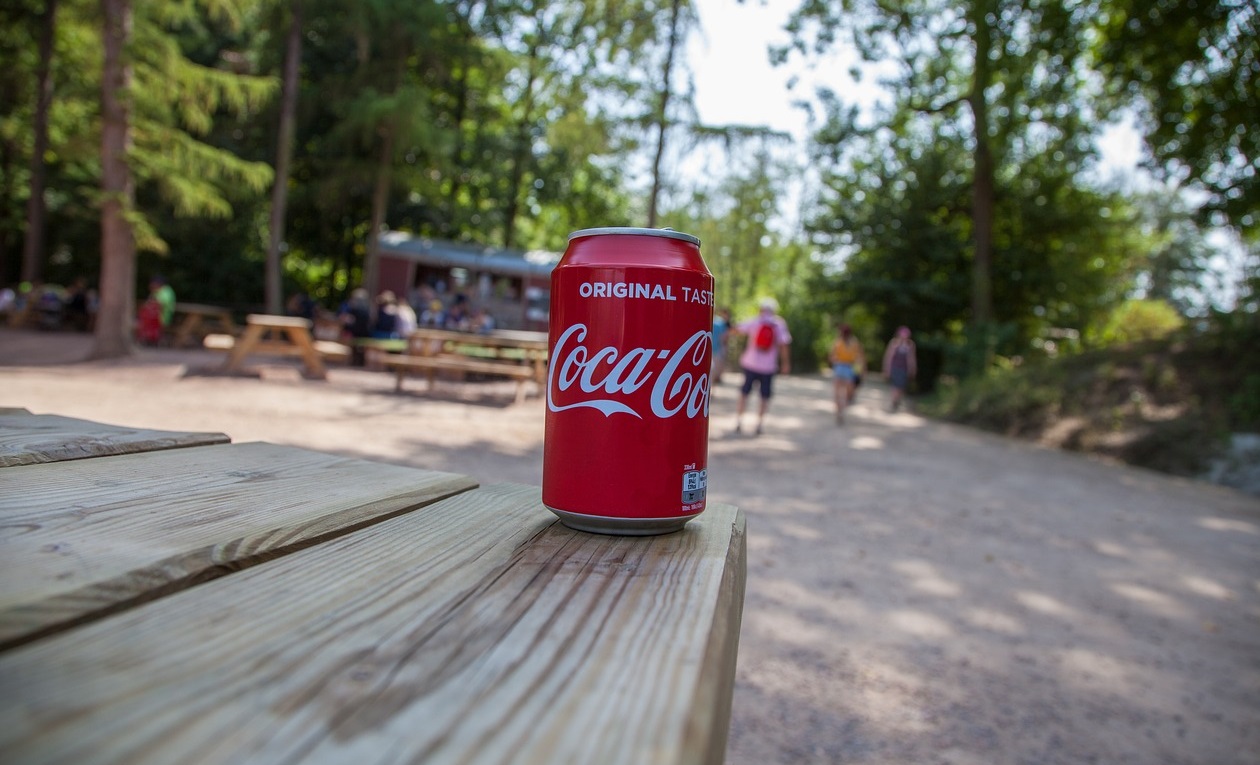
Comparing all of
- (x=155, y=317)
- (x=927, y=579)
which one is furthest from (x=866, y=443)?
(x=155, y=317)

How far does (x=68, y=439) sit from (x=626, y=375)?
0.86 m

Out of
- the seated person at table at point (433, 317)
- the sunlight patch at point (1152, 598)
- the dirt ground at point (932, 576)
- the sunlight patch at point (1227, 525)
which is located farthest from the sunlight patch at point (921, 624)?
the seated person at table at point (433, 317)

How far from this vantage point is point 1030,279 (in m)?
22.0

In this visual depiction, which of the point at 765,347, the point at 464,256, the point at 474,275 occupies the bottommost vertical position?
the point at 765,347

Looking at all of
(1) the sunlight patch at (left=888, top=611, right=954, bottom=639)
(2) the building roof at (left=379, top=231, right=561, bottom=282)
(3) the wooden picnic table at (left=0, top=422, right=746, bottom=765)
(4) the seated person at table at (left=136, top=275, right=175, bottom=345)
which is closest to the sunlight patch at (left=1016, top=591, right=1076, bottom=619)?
(1) the sunlight patch at (left=888, top=611, right=954, bottom=639)

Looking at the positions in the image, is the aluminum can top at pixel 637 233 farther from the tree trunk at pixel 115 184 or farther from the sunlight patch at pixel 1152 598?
the tree trunk at pixel 115 184

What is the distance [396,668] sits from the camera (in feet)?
2.00

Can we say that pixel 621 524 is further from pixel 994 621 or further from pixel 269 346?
pixel 269 346

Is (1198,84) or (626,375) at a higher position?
(1198,84)

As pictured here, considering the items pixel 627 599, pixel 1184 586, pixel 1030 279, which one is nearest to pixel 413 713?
pixel 627 599

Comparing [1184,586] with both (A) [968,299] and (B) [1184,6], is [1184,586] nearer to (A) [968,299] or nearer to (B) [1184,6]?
(B) [1184,6]

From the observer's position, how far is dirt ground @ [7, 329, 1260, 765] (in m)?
3.14

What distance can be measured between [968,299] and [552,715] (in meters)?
24.2

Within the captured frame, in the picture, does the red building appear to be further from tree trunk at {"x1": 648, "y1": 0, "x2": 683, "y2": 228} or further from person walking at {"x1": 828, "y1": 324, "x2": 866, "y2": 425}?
person walking at {"x1": 828, "y1": 324, "x2": 866, "y2": 425}
